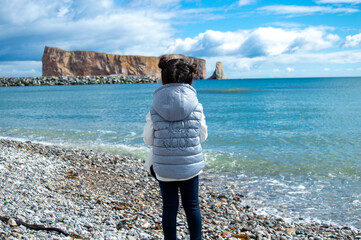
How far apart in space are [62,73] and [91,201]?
442 feet

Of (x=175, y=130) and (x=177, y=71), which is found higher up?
(x=177, y=71)

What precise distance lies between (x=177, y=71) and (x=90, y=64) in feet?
453

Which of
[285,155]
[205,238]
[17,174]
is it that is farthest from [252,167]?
[17,174]

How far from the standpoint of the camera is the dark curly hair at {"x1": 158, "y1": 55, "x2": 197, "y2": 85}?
298 centimetres

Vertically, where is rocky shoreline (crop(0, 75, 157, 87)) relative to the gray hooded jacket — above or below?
above

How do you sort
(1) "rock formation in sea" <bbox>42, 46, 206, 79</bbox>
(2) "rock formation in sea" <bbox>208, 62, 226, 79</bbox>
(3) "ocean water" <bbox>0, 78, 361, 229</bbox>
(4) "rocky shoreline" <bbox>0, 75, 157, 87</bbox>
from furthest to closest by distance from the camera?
(2) "rock formation in sea" <bbox>208, 62, 226, 79</bbox>
(1) "rock formation in sea" <bbox>42, 46, 206, 79</bbox>
(4) "rocky shoreline" <bbox>0, 75, 157, 87</bbox>
(3) "ocean water" <bbox>0, 78, 361, 229</bbox>

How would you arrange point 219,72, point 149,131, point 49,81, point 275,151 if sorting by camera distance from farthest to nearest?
point 219,72
point 49,81
point 275,151
point 149,131

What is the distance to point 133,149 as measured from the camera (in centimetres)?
1211

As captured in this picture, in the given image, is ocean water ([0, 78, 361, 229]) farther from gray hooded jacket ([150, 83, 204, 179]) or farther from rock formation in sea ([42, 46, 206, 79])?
rock formation in sea ([42, 46, 206, 79])

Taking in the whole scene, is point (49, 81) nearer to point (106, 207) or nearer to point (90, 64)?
point (90, 64)

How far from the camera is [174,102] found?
2.84 metres

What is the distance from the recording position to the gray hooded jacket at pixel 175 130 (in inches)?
112

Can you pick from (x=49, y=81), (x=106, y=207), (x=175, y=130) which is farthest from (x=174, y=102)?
(x=49, y=81)

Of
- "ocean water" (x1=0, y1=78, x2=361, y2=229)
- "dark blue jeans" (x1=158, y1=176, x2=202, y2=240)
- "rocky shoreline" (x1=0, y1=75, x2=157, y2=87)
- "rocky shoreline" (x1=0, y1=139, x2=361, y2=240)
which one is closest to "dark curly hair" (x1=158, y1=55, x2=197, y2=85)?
"dark blue jeans" (x1=158, y1=176, x2=202, y2=240)
